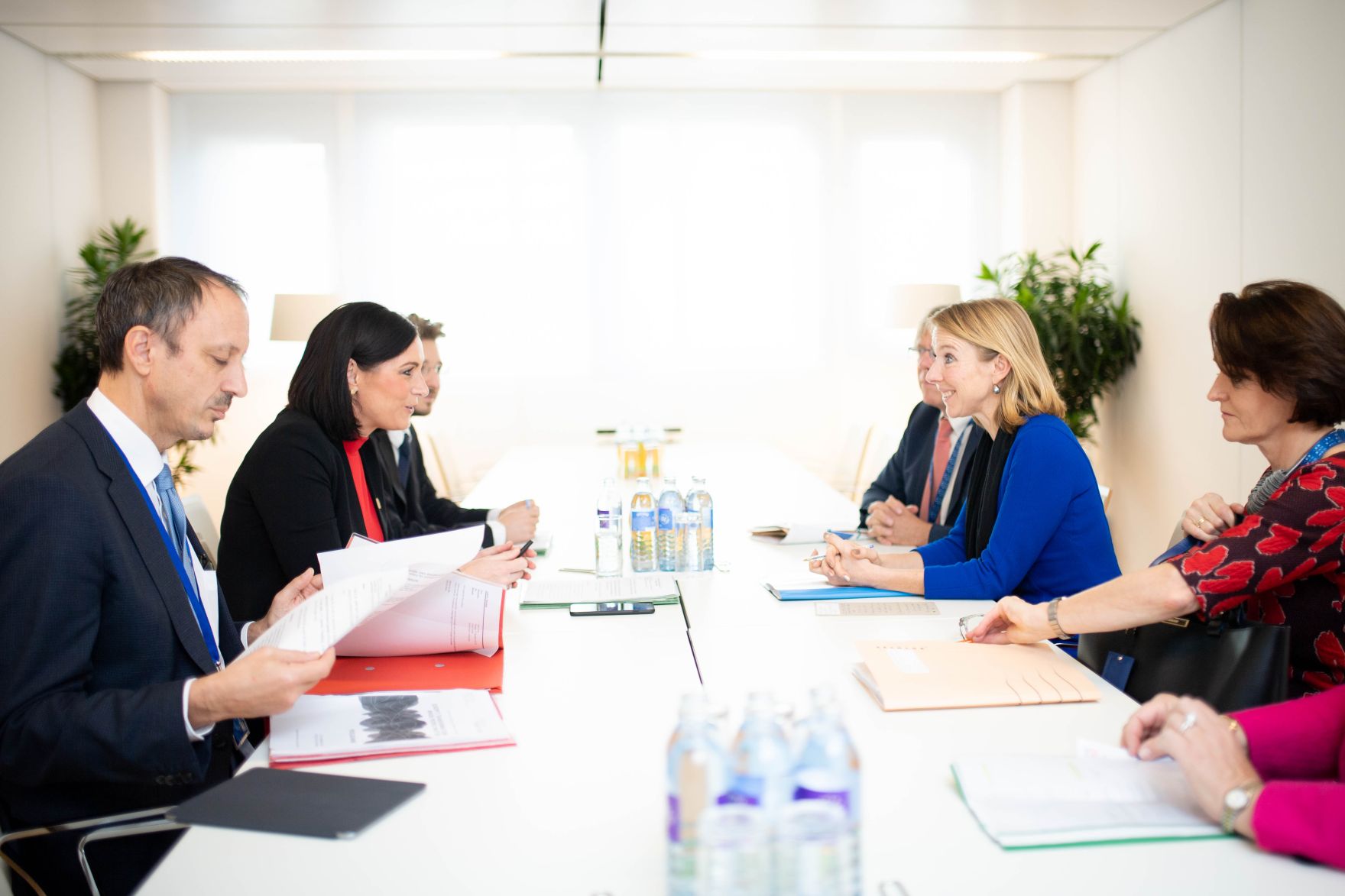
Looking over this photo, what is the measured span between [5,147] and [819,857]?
262 inches

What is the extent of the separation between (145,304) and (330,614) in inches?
25.8

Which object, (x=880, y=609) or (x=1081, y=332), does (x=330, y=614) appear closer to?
(x=880, y=609)

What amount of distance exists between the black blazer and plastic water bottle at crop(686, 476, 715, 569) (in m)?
0.86

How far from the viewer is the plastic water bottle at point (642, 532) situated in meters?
2.74

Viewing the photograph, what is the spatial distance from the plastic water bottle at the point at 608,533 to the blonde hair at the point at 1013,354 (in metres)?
0.96

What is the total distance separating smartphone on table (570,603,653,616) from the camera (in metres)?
2.32

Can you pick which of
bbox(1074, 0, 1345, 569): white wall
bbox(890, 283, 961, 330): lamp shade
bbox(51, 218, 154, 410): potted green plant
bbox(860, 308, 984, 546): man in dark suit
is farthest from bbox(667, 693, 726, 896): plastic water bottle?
bbox(51, 218, 154, 410): potted green plant

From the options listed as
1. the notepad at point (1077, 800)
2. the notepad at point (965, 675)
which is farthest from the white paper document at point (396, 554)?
the notepad at point (1077, 800)

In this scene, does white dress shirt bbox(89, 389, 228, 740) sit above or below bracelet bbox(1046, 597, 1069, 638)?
above

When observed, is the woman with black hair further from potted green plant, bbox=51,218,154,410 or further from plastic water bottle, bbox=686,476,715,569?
potted green plant, bbox=51,218,154,410

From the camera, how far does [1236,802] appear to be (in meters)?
1.23

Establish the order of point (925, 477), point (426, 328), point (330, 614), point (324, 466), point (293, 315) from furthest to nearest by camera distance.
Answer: point (293, 315) → point (426, 328) → point (925, 477) → point (324, 466) → point (330, 614)

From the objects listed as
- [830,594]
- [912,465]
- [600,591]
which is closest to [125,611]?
[600,591]

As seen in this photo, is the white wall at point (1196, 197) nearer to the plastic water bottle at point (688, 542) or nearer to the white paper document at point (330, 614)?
the plastic water bottle at point (688, 542)
